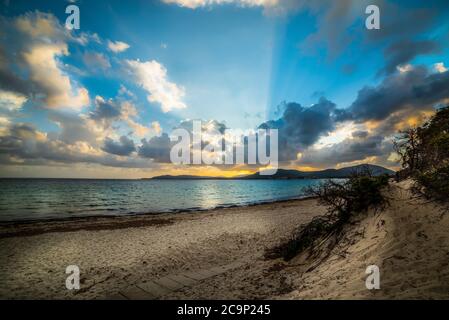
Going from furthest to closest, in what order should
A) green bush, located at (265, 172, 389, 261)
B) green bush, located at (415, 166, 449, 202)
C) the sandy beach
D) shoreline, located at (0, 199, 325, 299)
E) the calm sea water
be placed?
1. the calm sea water
2. shoreline, located at (0, 199, 325, 299)
3. green bush, located at (265, 172, 389, 261)
4. green bush, located at (415, 166, 449, 202)
5. the sandy beach

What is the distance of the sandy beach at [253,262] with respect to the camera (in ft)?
15.1

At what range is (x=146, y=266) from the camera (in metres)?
9.58

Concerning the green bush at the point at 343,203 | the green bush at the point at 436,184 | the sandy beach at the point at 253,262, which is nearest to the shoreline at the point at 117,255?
the sandy beach at the point at 253,262

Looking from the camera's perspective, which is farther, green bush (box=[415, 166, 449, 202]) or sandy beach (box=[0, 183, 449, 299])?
green bush (box=[415, 166, 449, 202])

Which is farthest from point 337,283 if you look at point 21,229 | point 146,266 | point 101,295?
point 21,229

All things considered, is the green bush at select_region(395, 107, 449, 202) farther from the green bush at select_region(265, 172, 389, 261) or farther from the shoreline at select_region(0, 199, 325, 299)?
the shoreline at select_region(0, 199, 325, 299)

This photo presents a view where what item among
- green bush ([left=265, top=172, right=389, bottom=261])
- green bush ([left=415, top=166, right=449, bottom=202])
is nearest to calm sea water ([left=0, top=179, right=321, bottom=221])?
green bush ([left=265, top=172, right=389, bottom=261])

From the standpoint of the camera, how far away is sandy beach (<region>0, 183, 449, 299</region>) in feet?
15.1

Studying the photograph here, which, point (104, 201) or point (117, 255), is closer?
point (117, 255)

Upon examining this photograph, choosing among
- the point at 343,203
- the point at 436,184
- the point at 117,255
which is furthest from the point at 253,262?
the point at 117,255

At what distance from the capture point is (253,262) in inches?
369

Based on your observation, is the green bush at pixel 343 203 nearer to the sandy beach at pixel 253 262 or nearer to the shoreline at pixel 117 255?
the sandy beach at pixel 253 262

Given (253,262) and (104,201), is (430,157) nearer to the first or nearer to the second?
(253,262)

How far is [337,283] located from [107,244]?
1365 cm
